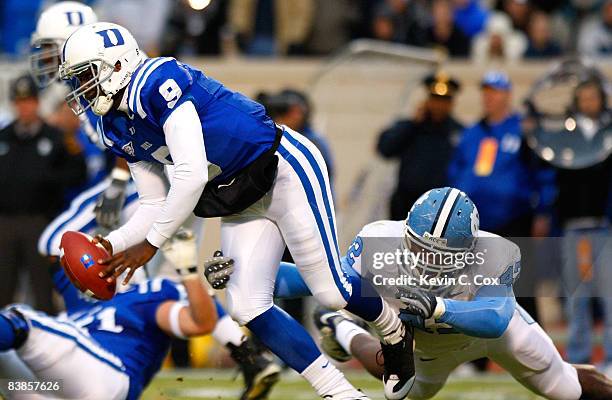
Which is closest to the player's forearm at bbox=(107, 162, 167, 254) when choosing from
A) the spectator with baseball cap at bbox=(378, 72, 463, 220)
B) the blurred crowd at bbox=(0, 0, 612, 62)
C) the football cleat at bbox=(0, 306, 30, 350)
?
the football cleat at bbox=(0, 306, 30, 350)

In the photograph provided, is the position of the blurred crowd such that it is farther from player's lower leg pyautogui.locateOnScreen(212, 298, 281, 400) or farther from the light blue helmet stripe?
the light blue helmet stripe

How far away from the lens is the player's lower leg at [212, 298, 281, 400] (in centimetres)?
735

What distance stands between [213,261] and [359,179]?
5169 mm

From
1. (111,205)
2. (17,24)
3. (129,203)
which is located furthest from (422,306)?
(17,24)

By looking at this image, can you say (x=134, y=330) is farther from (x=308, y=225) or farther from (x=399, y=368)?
(x=399, y=368)

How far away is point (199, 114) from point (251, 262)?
67cm

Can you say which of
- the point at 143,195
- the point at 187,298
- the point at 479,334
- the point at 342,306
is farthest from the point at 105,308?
the point at 479,334

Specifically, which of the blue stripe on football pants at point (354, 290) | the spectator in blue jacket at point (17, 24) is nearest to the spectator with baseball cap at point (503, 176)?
the blue stripe on football pants at point (354, 290)

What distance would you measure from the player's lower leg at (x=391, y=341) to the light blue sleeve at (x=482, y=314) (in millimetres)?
306

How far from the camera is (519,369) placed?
6785 mm

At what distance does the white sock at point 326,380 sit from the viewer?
6.53m

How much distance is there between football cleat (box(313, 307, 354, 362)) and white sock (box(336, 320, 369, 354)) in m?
0.03

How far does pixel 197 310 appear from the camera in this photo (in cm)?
721

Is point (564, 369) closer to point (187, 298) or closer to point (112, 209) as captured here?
point (187, 298)
